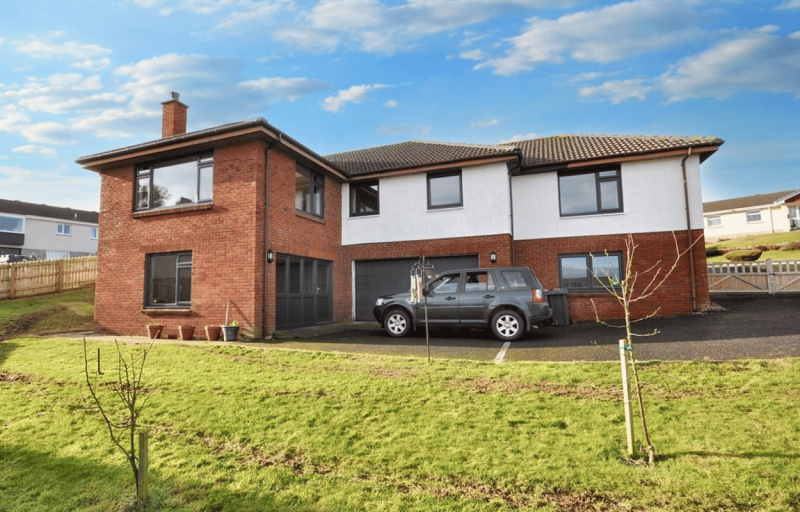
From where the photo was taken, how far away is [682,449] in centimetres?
368

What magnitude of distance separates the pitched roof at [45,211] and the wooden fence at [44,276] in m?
22.4

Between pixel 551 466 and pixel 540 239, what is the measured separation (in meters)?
10.9

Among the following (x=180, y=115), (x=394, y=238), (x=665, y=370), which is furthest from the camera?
(x=394, y=238)

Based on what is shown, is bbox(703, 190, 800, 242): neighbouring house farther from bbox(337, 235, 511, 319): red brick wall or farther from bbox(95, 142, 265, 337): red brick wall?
bbox(95, 142, 265, 337): red brick wall

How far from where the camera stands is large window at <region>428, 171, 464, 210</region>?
45.0ft

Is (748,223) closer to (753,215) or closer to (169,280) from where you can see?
(753,215)

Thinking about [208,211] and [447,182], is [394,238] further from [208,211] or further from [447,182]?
[208,211]

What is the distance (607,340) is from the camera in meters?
8.80

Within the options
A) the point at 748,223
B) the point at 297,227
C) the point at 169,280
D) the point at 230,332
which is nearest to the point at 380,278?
the point at 297,227

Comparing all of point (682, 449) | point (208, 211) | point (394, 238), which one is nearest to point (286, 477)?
point (682, 449)

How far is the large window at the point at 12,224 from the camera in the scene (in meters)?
33.2

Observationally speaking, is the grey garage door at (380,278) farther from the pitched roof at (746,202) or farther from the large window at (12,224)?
the pitched roof at (746,202)

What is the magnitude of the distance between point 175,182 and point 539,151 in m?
11.7

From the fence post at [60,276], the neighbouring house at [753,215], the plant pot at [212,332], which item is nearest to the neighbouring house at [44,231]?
the fence post at [60,276]
